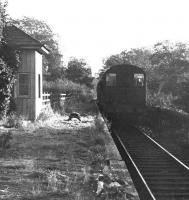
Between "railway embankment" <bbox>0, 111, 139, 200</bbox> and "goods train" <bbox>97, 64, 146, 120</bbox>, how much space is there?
7083mm

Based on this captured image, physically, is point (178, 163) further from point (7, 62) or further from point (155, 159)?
point (7, 62)

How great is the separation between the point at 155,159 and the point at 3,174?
18.6ft

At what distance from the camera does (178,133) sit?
18.6 m

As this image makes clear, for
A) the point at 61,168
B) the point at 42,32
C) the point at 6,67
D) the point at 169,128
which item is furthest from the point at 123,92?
the point at 42,32

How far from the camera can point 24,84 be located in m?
21.3

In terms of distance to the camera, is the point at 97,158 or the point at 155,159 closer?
the point at 97,158

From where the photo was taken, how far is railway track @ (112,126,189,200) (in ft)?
30.0

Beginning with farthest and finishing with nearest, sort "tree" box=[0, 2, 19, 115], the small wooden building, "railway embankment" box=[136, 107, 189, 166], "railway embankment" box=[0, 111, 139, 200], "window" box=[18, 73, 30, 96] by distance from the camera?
1. "window" box=[18, 73, 30, 96]
2. the small wooden building
3. "tree" box=[0, 2, 19, 115]
4. "railway embankment" box=[136, 107, 189, 166]
5. "railway embankment" box=[0, 111, 139, 200]

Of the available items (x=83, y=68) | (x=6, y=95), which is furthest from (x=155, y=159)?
(x=83, y=68)

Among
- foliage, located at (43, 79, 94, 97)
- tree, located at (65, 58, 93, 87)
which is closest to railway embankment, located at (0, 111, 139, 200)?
foliage, located at (43, 79, 94, 97)

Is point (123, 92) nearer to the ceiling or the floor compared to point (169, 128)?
nearer to the ceiling

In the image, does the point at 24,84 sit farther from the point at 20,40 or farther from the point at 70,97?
the point at 70,97

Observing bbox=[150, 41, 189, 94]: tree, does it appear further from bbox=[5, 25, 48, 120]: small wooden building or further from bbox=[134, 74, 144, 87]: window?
bbox=[5, 25, 48, 120]: small wooden building

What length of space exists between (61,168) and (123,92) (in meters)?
14.9
